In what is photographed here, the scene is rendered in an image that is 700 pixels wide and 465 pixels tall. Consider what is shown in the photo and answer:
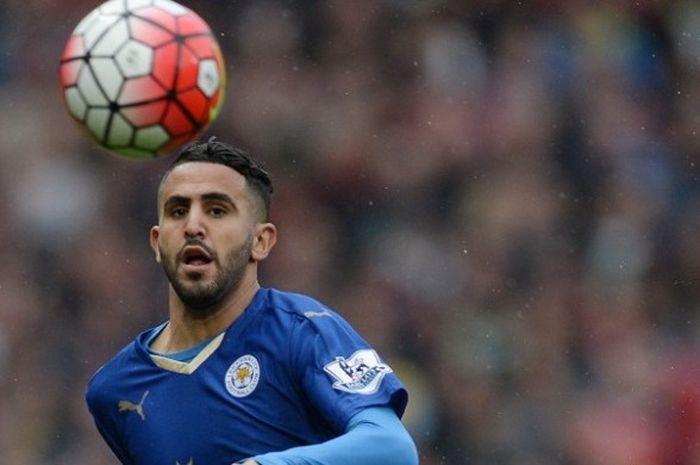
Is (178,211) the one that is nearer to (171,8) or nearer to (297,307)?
(297,307)

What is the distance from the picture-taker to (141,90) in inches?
192

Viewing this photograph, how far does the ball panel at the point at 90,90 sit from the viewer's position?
4898 mm

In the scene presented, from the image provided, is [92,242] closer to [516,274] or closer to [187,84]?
[516,274]

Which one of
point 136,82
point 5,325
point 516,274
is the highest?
point 136,82

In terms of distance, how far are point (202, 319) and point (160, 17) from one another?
895mm

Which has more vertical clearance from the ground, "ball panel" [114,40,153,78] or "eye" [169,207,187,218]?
"ball panel" [114,40,153,78]

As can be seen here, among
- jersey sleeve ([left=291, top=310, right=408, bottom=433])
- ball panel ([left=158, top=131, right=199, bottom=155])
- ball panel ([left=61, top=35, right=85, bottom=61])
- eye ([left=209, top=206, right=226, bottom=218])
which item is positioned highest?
ball panel ([left=61, top=35, right=85, bottom=61])

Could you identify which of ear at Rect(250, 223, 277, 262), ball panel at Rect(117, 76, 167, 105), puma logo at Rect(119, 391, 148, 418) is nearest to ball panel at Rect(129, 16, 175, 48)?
ball panel at Rect(117, 76, 167, 105)

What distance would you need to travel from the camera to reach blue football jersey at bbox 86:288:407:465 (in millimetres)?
4516

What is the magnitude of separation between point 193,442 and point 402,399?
599 mm


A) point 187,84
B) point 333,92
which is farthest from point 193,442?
point 333,92

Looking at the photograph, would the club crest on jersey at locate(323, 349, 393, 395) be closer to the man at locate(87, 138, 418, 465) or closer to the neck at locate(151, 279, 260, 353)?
the man at locate(87, 138, 418, 465)

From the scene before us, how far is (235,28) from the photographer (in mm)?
10703

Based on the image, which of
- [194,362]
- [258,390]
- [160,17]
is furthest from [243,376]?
[160,17]
